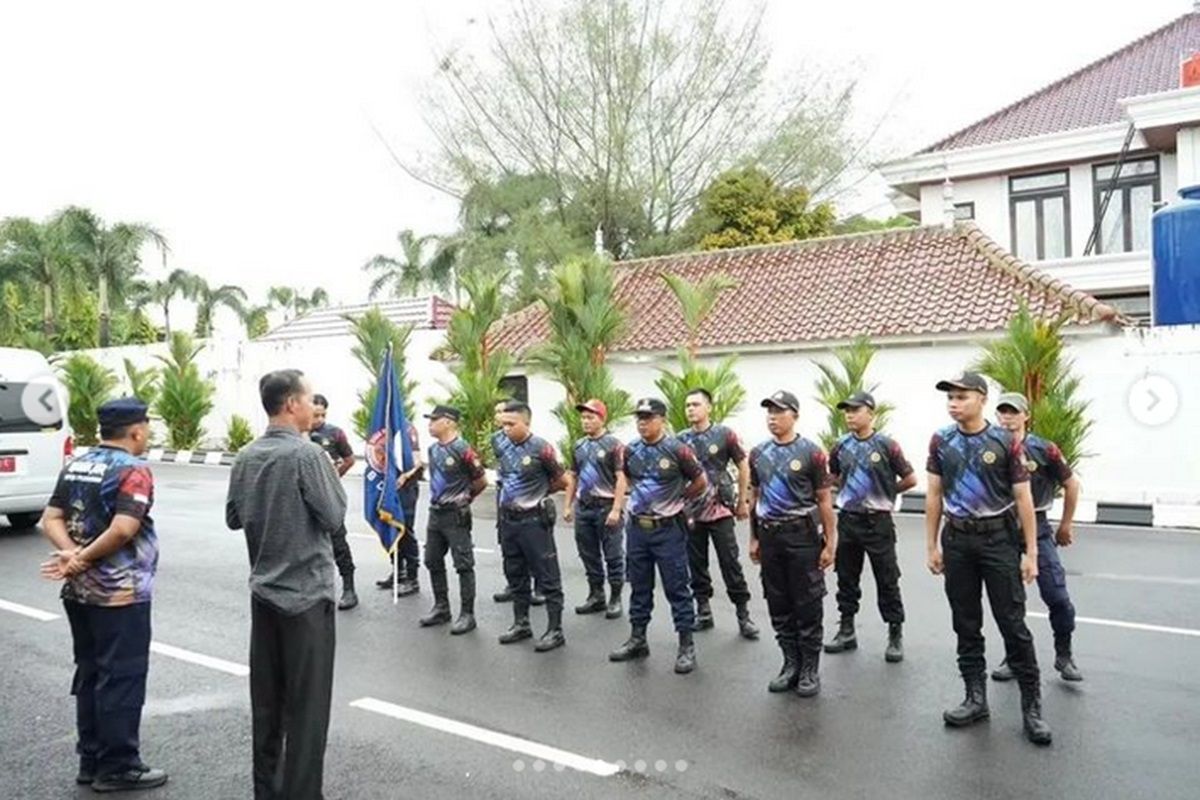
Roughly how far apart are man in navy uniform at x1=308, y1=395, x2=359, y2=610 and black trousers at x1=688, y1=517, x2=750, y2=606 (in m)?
2.70

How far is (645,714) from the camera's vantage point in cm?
570

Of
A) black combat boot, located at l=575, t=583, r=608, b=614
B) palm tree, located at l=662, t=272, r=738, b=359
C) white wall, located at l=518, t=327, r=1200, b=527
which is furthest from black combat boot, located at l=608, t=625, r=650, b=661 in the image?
palm tree, located at l=662, t=272, r=738, b=359

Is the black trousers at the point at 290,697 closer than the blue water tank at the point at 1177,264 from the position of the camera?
Yes

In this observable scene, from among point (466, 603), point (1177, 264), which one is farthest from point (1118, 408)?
point (466, 603)

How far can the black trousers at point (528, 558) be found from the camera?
7.28 m

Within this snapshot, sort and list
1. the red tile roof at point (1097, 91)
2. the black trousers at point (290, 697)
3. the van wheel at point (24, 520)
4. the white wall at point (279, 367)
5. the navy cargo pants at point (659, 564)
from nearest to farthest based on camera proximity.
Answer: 1. the black trousers at point (290, 697)
2. the navy cargo pants at point (659, 564)
3. the van wheel at point (24, 520)
4. the white wall at point (279, 367)
5. the red tile roof at point (1097, 91)

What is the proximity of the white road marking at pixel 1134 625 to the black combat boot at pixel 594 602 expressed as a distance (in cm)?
335

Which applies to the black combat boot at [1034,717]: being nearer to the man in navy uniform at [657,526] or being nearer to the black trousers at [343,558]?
the man in navy uniform at [657,526]

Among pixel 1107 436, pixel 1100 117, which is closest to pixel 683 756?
pixel 1107 436

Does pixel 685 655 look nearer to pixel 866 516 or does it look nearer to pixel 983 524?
pixel 866 516

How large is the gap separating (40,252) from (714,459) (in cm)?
3392

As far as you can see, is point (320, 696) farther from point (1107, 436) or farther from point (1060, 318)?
point (1107, 436)

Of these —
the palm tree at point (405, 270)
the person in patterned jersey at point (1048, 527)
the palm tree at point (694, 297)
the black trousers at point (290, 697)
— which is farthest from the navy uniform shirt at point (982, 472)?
the palm tree at point (405, 270)

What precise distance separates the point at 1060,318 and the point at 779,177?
16.8m
